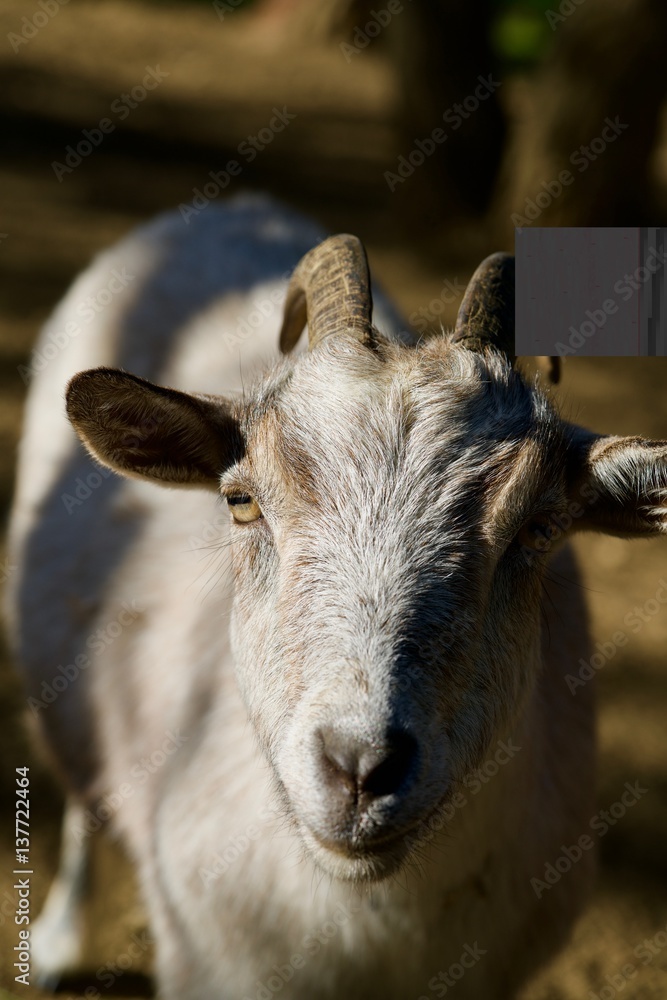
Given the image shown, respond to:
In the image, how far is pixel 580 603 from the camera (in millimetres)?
4578

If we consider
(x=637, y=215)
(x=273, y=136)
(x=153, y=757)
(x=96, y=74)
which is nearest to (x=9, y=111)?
(x=96, y=74)

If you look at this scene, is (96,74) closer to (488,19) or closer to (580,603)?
(488,19)

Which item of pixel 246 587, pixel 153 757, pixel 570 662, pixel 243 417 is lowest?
pixel 153 757

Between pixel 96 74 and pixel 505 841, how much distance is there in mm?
13242

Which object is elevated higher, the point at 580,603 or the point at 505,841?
the point at 580,603
